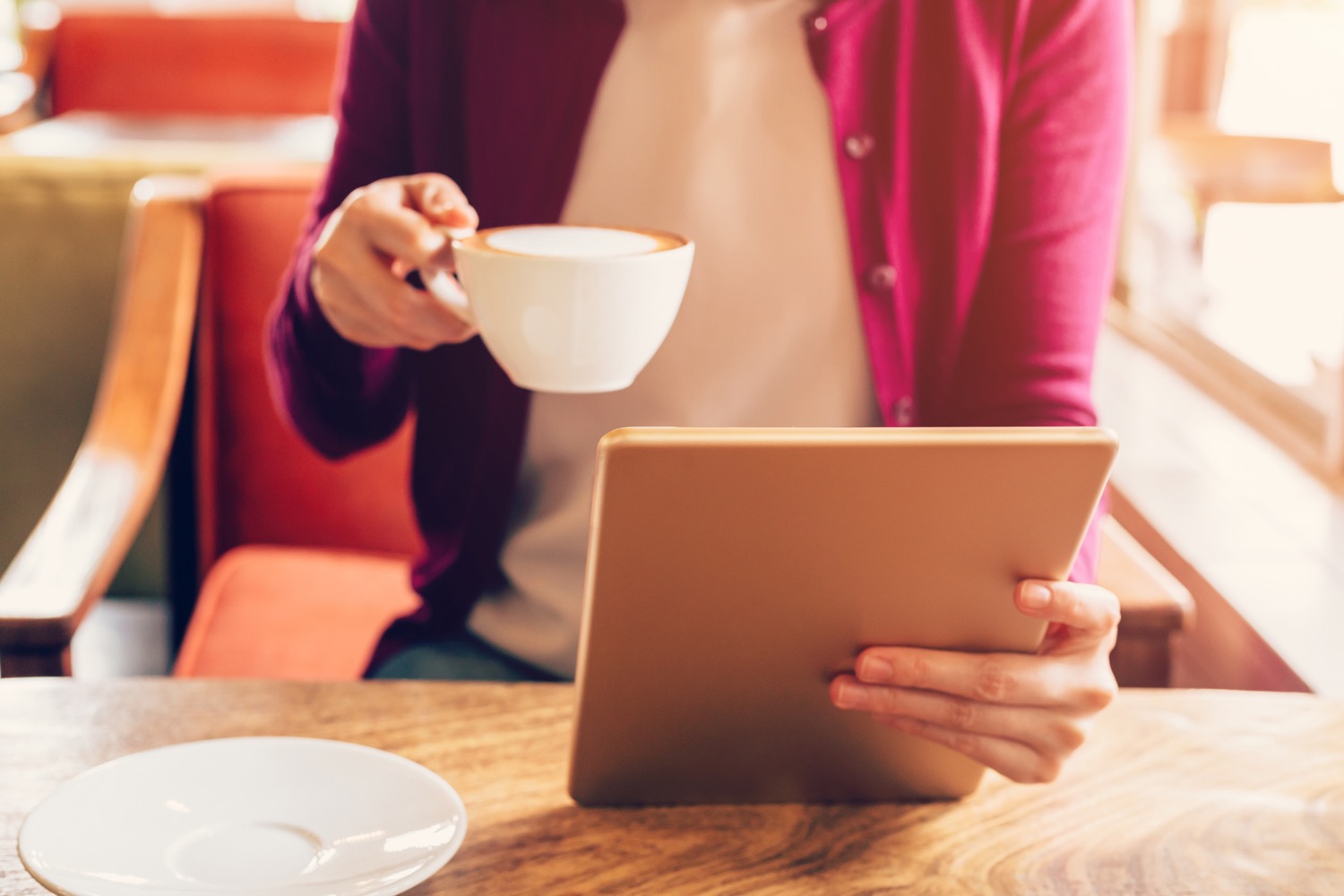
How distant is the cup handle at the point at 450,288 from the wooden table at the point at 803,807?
0.22m

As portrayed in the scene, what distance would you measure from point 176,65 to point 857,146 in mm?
3654

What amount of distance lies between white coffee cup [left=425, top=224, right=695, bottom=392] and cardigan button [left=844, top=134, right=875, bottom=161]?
315mm

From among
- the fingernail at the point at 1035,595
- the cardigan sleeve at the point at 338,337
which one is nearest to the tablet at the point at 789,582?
the fingernail at the point at 1035,595

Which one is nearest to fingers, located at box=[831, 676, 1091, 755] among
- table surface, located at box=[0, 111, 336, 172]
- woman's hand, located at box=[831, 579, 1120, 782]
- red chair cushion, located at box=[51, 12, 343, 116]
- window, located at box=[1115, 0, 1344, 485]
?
woman's hand, located at box=[831, 579, 1120, 782]

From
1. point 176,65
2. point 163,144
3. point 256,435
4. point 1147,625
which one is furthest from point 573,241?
point 176,65

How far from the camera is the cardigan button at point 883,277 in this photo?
943 millimetres

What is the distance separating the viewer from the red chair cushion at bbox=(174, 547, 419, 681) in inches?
46.7

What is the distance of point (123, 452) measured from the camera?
117cm

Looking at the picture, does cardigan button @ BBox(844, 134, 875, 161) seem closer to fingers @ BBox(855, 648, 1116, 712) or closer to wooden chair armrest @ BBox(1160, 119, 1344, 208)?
fingers @ BBox(855, 648, 1116, 712)

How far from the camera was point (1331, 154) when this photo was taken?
1.55 meters

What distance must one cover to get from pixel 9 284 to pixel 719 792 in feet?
4.19

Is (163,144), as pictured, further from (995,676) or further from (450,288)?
(995,676)

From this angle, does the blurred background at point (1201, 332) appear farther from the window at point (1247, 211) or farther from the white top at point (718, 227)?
the white top at point (718, 227)

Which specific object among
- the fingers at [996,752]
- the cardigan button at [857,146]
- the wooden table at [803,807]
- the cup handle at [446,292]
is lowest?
the wooden table at [803,807]
